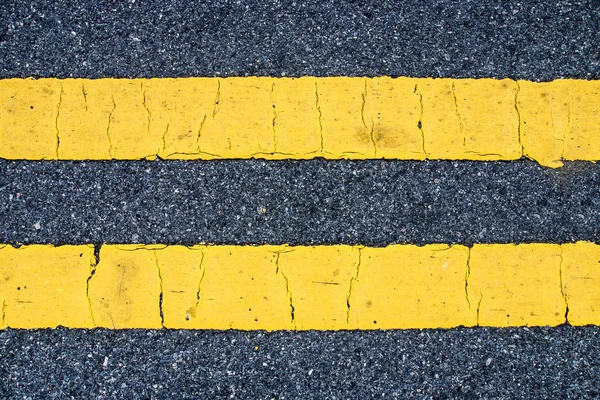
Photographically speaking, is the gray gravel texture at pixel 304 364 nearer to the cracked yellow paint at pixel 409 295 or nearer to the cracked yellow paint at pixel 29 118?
the cracked yellow paint at pixel 409 295

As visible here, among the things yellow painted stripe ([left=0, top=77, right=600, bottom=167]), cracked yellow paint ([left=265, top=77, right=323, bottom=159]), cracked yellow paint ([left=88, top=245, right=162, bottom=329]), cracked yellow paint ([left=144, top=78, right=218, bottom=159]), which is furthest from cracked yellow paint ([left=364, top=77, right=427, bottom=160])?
cracked yellow paint ([left=88, top=245, right=162, bottom=329])

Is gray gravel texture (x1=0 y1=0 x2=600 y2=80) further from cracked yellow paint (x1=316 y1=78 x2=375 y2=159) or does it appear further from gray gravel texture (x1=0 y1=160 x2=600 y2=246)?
gray gravel texture (x1=0 y1=160 x2=600 y2=246)

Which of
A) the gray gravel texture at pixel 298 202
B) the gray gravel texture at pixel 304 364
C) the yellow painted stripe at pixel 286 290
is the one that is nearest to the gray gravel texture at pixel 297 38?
the gray gravel texture at pixel 298 202

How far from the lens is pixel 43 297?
8.37ft

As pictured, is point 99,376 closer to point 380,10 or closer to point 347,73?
point 347,73

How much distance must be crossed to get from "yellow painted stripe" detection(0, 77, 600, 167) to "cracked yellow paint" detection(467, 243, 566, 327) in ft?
1.77

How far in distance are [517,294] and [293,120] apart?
1354 mm

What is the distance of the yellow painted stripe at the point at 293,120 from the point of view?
266cm

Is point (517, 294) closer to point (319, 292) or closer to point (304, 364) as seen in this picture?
point (319, 292)

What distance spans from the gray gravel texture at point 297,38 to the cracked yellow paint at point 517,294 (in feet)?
3.19

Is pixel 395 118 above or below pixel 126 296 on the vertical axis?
above

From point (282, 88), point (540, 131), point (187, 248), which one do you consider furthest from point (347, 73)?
point (187, 248)

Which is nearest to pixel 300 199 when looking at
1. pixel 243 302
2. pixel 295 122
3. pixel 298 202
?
pixel 298 202

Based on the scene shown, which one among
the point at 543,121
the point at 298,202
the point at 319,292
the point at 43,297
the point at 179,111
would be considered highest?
the point at 179,111
